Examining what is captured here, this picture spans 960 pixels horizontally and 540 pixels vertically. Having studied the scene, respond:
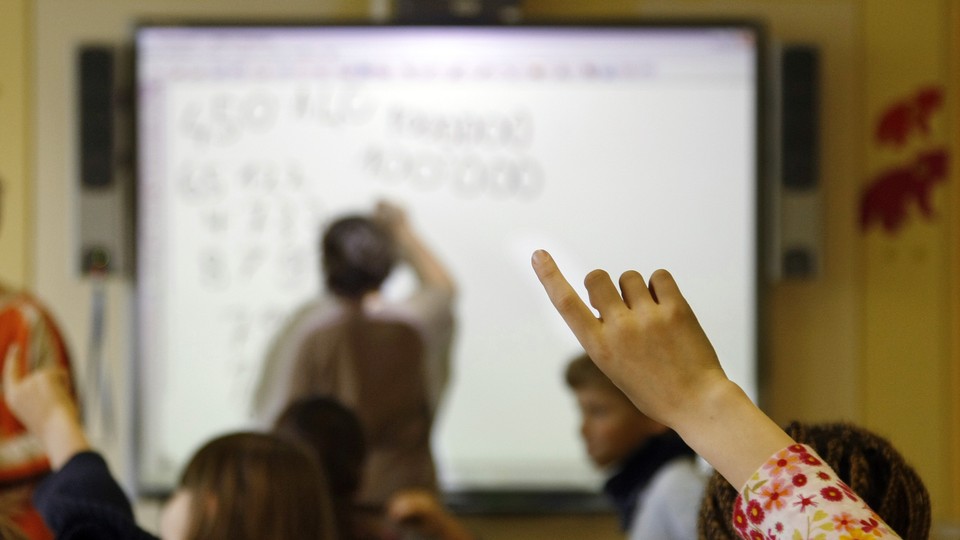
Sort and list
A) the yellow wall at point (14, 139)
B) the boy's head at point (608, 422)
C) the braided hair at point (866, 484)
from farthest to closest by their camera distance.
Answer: the yellow wall at point (14, 139) < the boy's head at point (608, 422) < the braided hair at point (866, 484)

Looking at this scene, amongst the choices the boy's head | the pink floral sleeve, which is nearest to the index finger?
the pink floral sleeve

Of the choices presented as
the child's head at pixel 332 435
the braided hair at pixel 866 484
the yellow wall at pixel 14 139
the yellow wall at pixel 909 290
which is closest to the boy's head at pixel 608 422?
the child's head at pixel 332 435

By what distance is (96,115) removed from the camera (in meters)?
2.98

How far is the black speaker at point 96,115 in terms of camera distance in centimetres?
297

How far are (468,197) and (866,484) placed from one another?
7.18ft

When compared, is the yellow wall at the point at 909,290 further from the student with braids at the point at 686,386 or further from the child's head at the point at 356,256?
the student with braids at the point at 686,386

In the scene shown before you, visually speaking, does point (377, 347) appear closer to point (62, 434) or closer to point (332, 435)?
point (332, 435)

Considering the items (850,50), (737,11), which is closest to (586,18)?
(737,11)

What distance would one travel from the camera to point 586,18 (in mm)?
3064

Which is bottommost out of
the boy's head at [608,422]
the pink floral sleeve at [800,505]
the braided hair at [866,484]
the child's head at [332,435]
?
the child's head at [332,435]

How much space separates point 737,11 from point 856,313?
2.98ft

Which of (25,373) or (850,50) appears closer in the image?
(25,373)

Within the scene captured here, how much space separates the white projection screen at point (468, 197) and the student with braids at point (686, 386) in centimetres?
229

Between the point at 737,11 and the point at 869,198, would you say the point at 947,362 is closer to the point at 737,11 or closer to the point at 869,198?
the point at 869,198
